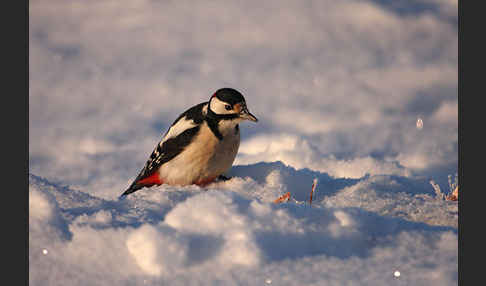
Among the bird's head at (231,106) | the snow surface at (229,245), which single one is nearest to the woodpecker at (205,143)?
the bird's head at (231,106)

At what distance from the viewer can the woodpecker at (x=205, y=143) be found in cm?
507

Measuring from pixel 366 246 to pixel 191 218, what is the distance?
1.03 meters

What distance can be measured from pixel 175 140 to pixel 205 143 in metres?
0.33

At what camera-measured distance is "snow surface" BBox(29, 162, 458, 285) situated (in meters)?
2.96

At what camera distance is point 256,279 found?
9.49ft

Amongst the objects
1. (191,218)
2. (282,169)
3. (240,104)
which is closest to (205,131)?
(240,104)

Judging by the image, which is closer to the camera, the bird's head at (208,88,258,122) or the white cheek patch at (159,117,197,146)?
the bird's head at (208,88,258,122)

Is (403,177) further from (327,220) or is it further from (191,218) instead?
(191,218)

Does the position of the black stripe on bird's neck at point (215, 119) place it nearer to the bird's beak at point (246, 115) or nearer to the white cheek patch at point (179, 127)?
the bird's beak at point (246, 115)

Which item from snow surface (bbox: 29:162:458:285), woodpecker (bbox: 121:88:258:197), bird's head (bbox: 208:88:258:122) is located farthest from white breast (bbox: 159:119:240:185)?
snow surface (bbox: 29:162:458:285)

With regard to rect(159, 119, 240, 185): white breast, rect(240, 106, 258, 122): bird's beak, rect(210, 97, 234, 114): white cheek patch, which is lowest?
rect(159, 119, 240, 185): white breast

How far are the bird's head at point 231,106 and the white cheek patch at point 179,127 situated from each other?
305 mm

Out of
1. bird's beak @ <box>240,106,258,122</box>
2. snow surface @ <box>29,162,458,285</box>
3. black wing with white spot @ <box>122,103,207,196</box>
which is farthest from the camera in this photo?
black wing with white spot @ <box>122,103,207,196</box>

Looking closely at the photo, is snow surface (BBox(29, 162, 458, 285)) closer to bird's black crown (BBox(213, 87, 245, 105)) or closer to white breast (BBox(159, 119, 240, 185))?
white breast (BBox(159, 119, 240, 185))
